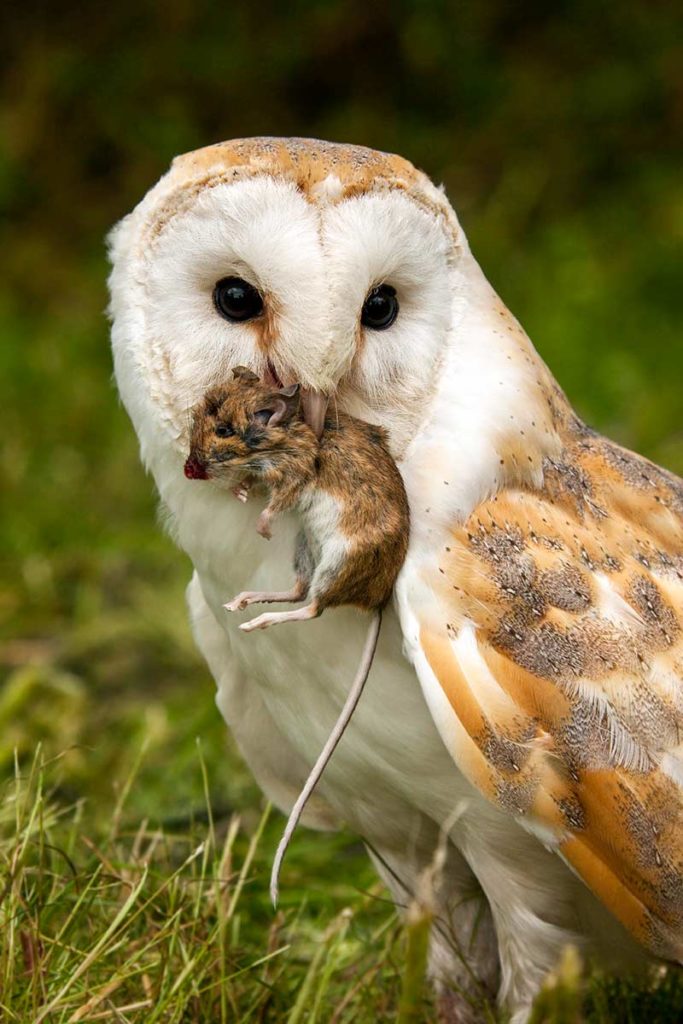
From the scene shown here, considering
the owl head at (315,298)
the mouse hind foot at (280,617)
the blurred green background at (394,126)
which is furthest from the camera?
the blurred green background at (394,126)

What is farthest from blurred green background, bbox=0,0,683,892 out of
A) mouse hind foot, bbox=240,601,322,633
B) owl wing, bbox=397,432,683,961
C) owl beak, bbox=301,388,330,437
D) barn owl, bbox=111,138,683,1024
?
mouse hind foot, bbox=240,601,322,633

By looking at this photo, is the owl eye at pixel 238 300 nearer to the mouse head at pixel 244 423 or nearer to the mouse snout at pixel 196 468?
the mouse head at pixel 244 423

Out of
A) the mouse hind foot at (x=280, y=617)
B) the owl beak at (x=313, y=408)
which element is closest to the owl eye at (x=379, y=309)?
the owl beak at (x=313, y=408)

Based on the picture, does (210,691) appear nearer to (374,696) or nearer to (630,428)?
(374,696)

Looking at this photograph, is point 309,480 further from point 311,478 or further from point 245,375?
point 245,375

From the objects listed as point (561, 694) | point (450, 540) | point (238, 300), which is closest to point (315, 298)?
point (238, 300)

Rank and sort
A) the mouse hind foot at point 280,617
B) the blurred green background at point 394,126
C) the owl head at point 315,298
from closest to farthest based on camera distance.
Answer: the mouse hind foot at point 280,617 < the owl head at point 315,298 < the blurred green background at point 394,126

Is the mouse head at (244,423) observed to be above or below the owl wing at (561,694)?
above

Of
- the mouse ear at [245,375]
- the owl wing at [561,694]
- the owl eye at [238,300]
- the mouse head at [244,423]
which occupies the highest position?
the owl eye at [238,300]
